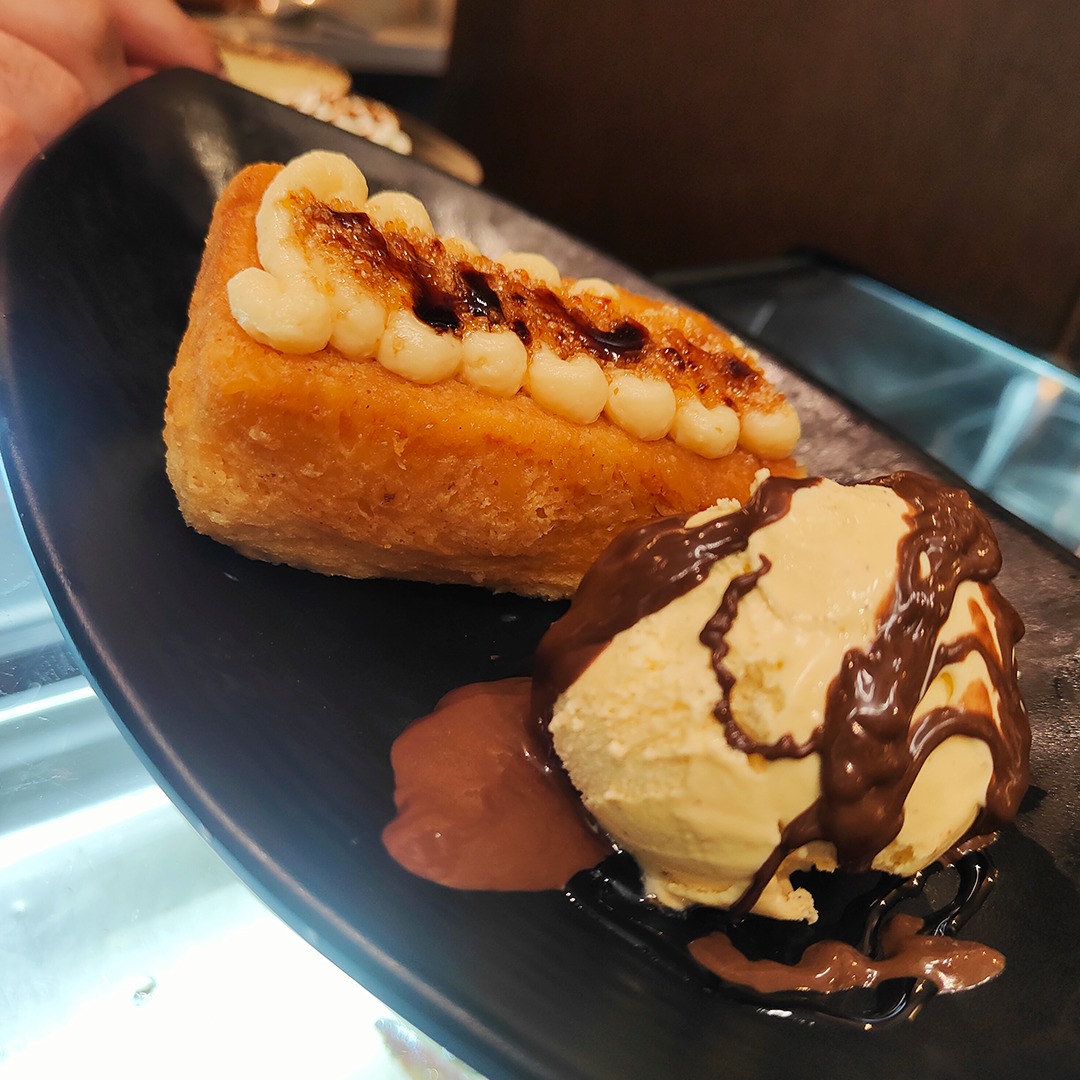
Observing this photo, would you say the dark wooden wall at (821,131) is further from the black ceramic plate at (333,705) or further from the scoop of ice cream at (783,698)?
the scoop of ice cream at (783,698)

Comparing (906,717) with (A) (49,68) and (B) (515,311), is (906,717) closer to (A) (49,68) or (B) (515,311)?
(B) (515,311)

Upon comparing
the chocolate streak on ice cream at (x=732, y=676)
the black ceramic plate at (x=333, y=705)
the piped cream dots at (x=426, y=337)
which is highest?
the piped cream dots at (x=426, y=337)

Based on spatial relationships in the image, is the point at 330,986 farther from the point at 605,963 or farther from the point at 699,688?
the point at 699,688

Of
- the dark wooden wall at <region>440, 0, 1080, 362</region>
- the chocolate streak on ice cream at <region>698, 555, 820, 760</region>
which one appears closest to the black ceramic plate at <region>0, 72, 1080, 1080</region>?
the chocolate streak on ice cream at <region>698, 555, 820, 760</region>

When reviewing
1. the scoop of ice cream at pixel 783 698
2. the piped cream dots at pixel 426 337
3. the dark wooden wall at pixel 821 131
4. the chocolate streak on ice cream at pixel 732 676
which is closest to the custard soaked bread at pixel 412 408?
the piped cream dots at pixel 426 337

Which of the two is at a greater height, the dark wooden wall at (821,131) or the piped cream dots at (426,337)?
the dark wooden wall at (821,131)

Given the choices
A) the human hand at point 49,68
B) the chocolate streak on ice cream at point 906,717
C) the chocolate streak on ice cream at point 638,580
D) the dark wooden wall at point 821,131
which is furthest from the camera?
the dark wooden wall at point 821,131

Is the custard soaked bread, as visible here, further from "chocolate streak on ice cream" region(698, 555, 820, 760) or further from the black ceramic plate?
"chocolate streak on ice cream" region(698, 555, 820, 760)
